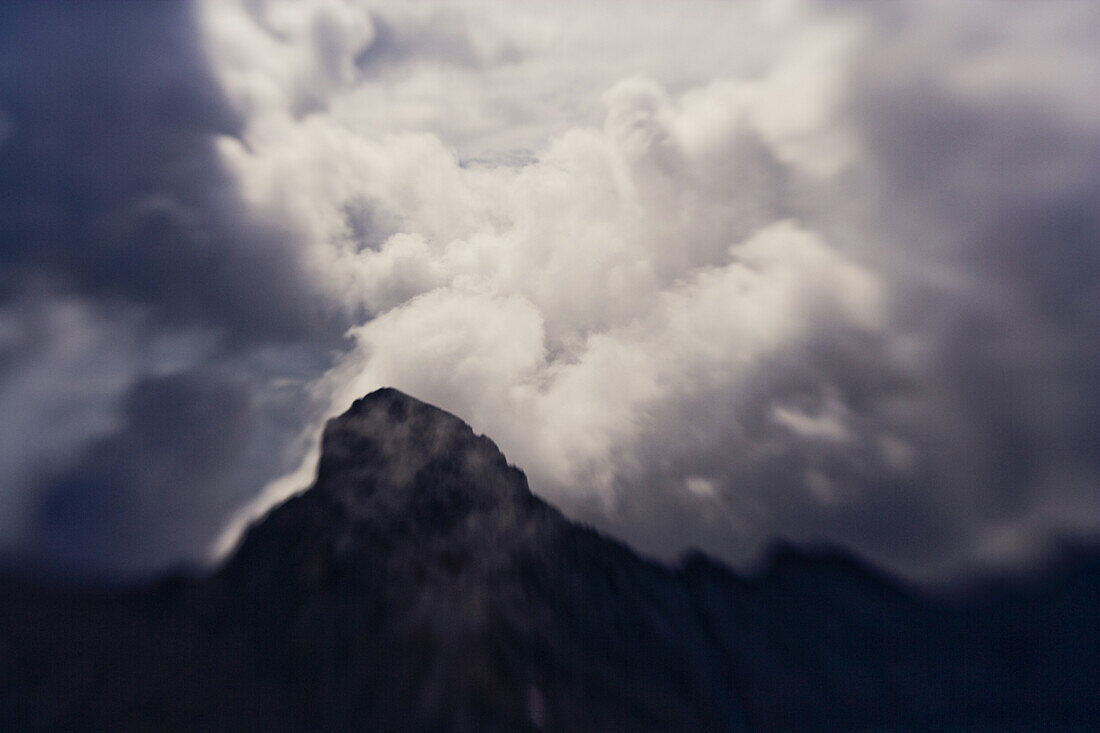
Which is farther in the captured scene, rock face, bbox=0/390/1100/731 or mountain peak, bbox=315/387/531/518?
A: mountain peak, bbox=315/387/531/518

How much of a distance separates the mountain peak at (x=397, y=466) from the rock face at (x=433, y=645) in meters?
0.73

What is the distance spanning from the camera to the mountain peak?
173 meters

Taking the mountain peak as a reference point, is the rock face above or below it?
below

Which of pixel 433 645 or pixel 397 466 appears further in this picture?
pixel 397 466

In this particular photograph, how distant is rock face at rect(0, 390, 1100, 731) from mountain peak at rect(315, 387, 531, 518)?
2.40 ft

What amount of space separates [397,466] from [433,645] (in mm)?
66188

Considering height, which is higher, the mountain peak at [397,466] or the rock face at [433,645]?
the mountain peak at [397,466]

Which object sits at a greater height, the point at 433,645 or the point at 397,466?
the point at 397,466

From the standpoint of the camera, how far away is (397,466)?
179875 mm

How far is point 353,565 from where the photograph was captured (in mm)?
159000

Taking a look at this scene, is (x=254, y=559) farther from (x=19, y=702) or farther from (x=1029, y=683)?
(x=1029, y=683)

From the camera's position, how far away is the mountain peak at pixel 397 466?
172750mm

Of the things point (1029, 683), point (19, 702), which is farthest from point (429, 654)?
point (1029, 683)

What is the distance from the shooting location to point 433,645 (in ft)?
468
